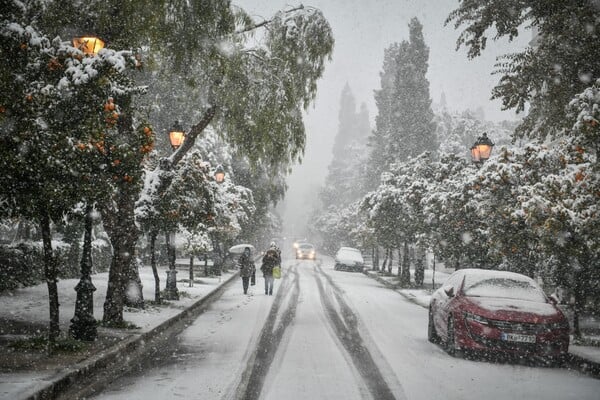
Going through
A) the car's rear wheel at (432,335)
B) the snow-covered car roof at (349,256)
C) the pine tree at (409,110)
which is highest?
the pine tree at (409,110)

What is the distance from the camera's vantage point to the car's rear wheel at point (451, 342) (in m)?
10.3

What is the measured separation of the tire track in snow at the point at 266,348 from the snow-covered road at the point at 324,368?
16 millimetres

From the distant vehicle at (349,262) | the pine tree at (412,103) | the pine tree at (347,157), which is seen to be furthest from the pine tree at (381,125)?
the distant vehicle at (349,262)

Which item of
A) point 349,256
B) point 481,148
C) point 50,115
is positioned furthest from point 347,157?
point 50,115

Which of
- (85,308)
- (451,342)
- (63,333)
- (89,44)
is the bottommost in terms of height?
(63,333)

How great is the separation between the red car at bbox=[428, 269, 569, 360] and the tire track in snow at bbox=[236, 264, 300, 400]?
10.5 ft

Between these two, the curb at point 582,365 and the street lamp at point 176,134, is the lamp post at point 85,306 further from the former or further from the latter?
the curb at point 582,365

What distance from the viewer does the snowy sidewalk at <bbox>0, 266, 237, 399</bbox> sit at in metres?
7.01

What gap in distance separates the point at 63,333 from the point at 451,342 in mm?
6908

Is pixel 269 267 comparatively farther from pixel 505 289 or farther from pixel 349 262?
pixel 349 262

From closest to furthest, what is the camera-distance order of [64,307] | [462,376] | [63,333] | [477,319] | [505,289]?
[462,376]
[477,319]
[63,333]
[505,289]
[64,307]

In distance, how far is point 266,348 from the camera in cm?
1062

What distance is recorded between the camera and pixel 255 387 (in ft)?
24.6

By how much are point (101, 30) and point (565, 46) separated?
9.00 metres
